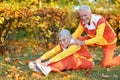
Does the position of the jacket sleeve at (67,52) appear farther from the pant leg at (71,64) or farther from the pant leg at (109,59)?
the pant leg at (109,59)

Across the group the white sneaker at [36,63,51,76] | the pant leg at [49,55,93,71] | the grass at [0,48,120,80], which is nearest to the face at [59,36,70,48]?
the pant leg at [49,55,93,71]

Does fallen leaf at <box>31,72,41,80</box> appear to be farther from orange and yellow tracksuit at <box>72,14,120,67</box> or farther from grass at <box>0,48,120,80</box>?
orange and yellow tracksuit at <box>72,14,120,67</box>

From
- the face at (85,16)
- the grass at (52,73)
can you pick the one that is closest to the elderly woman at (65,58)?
the grass at (52,73)

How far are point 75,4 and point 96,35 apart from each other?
5.68 m

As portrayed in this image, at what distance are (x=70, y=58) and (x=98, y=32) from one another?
2.10 feet

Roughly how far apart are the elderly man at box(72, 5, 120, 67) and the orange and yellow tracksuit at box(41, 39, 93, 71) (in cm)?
19

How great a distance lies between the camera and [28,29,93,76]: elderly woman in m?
6.61

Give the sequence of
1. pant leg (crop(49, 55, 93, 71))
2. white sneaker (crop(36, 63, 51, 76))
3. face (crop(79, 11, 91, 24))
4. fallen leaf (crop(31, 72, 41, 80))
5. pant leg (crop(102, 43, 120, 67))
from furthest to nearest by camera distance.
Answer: pant leg (crop(102, 43, 120, 67))
face (crop(79, 11, 91, 24))
pant leg (crop(49, 55, 93, 71))
white sneaker (crop(36, 63, 51, 76))
fallen leaf (crop(31, 72, 41, 80))

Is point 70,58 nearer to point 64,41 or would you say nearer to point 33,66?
point 64,41

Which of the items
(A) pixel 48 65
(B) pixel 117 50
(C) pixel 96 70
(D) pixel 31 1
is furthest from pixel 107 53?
(D) pixel 31 1

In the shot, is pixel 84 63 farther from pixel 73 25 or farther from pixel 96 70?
pixel 73 25

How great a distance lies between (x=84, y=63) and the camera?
23.2 feet

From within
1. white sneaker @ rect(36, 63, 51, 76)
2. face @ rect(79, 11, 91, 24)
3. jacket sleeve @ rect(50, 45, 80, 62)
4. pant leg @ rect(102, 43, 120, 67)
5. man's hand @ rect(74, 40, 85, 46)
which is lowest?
pant leg @ rect(102, 43, 120, 67)

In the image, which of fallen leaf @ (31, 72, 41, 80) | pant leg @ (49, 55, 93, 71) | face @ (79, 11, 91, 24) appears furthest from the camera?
face @ (79, 11, 91, 24)
